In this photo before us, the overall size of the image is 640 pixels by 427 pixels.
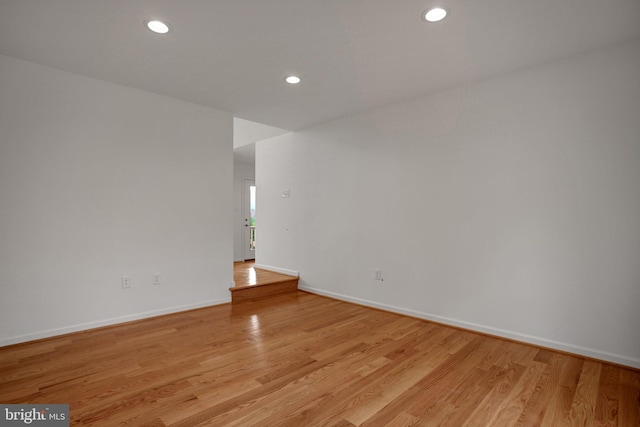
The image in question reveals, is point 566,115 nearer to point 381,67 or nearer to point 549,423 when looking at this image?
point 381,67

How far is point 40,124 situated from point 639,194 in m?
5.10

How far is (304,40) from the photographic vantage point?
8.25 feet

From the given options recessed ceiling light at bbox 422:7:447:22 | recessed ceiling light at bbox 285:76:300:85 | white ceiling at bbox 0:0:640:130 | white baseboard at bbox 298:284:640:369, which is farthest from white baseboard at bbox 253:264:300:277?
recessed ceiling light at bbox 422:7:447:22

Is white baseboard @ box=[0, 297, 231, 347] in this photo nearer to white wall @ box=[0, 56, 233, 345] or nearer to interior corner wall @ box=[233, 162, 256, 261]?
white wall @ box=[0, 56, 233, 345]

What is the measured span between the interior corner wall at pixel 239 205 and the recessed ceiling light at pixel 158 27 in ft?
17.3

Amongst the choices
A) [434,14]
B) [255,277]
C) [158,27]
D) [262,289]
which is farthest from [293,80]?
[255,277]

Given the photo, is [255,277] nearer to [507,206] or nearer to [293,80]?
[293,80]

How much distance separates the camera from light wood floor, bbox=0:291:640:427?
184cm

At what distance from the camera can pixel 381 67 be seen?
2.97 meters

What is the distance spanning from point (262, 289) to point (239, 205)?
3.49 m

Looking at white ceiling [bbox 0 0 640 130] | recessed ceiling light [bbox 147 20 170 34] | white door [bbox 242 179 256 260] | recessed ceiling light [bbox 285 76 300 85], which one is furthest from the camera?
white door [bbox 242 179 256 260]

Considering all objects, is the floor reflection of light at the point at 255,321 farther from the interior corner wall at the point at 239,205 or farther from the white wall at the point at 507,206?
the interior corner wall at the point at 239,205

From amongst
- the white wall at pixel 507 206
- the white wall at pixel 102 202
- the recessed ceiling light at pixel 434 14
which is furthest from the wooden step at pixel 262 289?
the recessed ceiling light at pixel 434 14

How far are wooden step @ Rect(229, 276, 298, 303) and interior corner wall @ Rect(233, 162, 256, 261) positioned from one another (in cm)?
282
